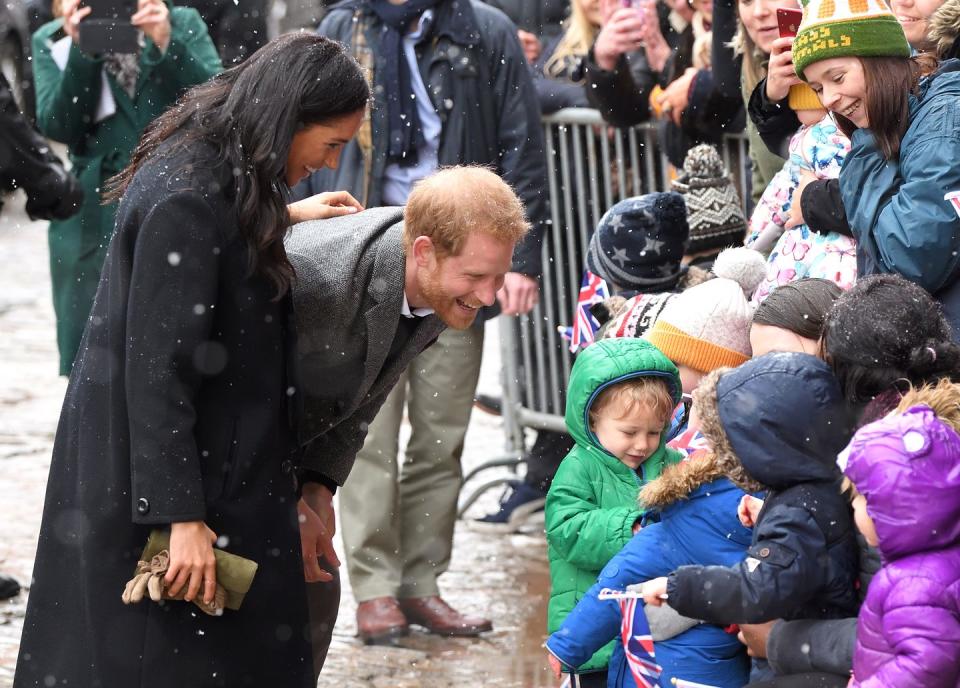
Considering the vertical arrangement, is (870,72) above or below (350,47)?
above

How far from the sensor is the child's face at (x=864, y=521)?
3.18 m

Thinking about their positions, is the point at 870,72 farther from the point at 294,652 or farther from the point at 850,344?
the point at 294,652

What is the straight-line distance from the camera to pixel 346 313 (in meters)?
4.14

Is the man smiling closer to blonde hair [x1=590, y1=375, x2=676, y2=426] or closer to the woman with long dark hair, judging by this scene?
the woman with long dark hair

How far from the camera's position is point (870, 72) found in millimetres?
4195

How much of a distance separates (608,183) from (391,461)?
1712 millimetres

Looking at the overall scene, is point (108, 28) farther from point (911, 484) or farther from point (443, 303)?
point (911, 484)

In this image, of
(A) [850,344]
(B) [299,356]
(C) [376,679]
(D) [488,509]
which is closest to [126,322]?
(B) [299,356]

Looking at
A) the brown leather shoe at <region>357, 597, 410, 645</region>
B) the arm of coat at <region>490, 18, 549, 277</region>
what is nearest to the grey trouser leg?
the brown leather shoe at <region>357, 597, 410, 645</region>

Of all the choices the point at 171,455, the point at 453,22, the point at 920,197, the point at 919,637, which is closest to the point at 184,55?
the point at 453,22

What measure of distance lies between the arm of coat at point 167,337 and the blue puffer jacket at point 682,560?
987 millimetres

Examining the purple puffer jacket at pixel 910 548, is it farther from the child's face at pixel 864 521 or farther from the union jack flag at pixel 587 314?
the union jack flag at pixel 587 314

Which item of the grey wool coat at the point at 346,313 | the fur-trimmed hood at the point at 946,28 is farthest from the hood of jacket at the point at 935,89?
the grey wool coat at the point at 346,313

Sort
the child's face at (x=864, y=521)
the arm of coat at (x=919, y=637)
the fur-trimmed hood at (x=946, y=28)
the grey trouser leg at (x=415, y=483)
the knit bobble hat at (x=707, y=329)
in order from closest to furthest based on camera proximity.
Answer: the arm of coat at (x=919, y=637), the child's face at (x=864, y=521), the fur-trimmed hood at (x=946, y=28), the knit bobble hat at (x=707, y=329), the grey trouser leg at (x=415, y=483)
